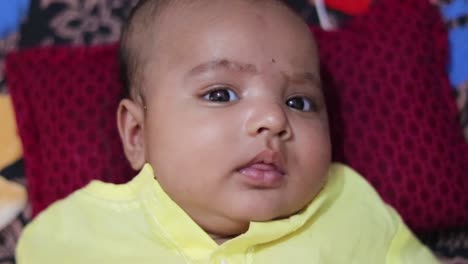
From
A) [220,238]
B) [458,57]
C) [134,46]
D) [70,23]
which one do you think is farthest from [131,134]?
[458,57]

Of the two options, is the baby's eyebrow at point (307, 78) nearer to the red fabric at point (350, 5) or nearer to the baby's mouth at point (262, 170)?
the baby's mouth at point (262, 170)

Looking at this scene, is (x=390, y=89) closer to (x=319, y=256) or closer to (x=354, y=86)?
(x=354, y=86)

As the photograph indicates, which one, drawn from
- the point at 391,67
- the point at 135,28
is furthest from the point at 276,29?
the point at 391,67

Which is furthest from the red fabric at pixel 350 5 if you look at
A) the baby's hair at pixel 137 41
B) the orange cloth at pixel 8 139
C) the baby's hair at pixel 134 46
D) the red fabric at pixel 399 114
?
the orange cloth at pixel 8 139

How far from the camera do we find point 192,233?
3.91 feet

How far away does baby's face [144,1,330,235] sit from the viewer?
114cm

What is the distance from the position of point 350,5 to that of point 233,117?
63cm

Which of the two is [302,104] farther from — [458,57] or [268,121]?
[458,57]

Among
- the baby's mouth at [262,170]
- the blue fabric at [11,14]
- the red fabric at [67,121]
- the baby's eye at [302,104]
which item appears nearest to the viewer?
the baby's mouth at [262,170]

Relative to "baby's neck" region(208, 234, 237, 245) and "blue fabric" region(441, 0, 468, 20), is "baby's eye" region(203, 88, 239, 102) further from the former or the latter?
"blue fabric" region(441, 0, 468, 20)

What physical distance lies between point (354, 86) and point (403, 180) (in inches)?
8.6

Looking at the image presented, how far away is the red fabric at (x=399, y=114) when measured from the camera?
1.45 meters

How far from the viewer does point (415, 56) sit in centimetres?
151

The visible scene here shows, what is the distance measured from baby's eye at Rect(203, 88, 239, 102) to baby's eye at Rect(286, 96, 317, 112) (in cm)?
12
